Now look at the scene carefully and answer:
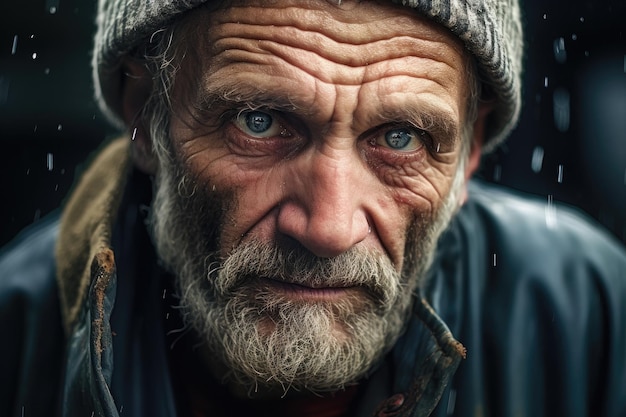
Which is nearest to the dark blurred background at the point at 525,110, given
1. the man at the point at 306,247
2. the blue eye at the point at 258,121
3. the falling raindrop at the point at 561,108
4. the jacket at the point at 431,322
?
the falling raindrop at the point at 561,108

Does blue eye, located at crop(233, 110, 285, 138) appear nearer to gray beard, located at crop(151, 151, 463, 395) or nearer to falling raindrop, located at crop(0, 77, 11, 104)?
gray beard, located at crop(151, 151, 463, 395)

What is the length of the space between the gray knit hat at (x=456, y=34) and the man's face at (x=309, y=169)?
0.06 metres

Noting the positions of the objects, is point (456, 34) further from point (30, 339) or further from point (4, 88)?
point (4, 88)

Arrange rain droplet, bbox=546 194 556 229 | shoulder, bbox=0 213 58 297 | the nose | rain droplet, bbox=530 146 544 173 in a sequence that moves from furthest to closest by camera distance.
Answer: rain droplet, bbox=530 146 544 173 → rain droplet, bbox=546 194 556 229 → shoulder, bbox=0 213 58 297 → the nose

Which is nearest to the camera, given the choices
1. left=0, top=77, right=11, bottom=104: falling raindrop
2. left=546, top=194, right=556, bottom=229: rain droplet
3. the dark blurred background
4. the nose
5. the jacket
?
the nose

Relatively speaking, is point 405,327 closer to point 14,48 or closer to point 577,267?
point 577,267

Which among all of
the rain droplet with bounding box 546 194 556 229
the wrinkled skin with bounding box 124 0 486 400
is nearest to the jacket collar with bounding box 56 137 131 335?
the wrinkled skin with bounding box 124 0 486 400

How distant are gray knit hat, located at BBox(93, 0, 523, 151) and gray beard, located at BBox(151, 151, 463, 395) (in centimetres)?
32

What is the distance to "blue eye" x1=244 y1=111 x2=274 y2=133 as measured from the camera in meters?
2.25

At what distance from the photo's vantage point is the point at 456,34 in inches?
86.4

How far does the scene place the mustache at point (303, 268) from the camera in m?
2.20

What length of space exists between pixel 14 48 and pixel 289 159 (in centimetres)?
460

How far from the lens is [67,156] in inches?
251

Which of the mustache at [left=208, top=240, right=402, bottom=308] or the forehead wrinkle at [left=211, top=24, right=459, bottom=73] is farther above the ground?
the forehead wrinkle at [left=211, top=24, right=459, bottom=73]
